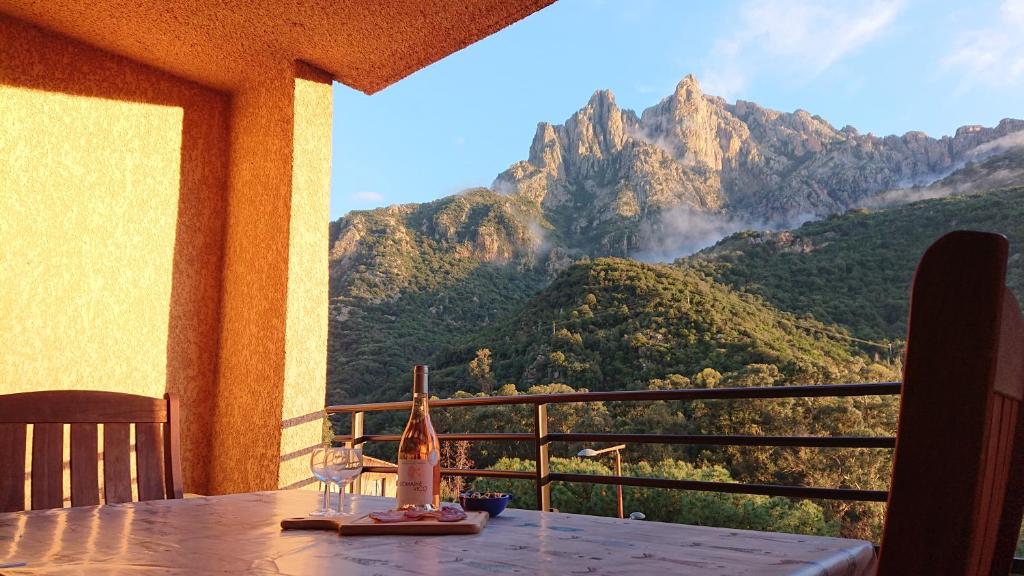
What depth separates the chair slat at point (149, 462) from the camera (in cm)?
159

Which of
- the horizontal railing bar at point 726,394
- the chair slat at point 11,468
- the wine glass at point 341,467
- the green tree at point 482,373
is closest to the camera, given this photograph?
the wine glass at point 341,467

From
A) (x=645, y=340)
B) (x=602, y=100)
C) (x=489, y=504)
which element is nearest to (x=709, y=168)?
(x=602, y=100)

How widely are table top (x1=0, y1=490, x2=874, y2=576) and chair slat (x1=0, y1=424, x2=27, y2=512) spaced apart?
29 centimetres

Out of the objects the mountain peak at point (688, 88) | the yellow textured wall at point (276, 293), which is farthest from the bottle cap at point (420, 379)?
the mountain peak at point (688, 88)

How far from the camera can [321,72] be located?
3.61 meters

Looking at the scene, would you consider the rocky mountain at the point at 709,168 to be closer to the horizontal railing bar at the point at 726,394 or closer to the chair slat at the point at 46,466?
the horizontal railing bar at the point at 726,394

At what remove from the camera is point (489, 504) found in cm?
115

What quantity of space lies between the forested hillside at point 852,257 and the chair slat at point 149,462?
15.7 metres

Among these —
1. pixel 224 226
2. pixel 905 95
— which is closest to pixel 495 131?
pixel 905 95

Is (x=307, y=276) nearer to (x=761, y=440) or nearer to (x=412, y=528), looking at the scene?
(x=761, y=440)

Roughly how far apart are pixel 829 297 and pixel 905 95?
23519 millimetres

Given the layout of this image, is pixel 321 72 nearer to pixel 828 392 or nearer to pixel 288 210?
pixel 288 210

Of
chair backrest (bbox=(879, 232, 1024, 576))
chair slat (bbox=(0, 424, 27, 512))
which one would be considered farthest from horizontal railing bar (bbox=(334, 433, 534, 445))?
chair backrest (bbox=(879, 232, 1024, 576))

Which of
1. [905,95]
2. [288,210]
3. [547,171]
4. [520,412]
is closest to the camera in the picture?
[288,210]
